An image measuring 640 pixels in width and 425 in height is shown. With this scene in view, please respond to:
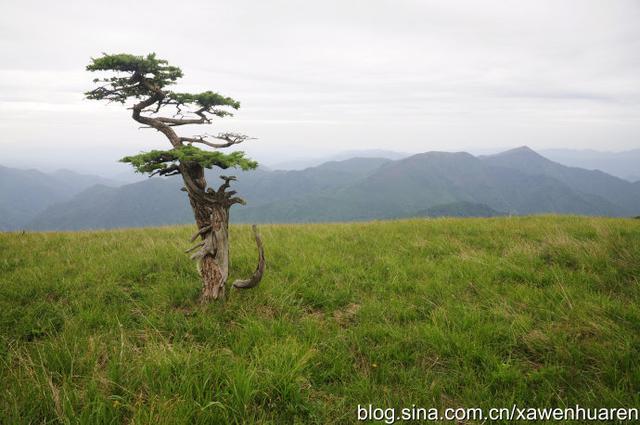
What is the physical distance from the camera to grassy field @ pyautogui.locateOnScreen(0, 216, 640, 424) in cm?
383

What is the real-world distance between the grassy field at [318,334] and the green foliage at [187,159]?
8.88 ft

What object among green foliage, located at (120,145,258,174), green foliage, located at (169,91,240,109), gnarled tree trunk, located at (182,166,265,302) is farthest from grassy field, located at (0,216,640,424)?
green foliage, located at (169,91,240,109)

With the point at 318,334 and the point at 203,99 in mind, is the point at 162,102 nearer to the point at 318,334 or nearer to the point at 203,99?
the point at 203,99

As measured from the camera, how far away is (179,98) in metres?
6.91

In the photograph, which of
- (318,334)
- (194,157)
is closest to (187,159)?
(194,157)

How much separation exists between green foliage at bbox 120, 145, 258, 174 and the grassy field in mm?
2706

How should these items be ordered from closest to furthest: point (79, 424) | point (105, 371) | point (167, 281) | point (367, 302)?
point (79, 424) → point (105, 371) → point (367, 302) → point (167, 281)

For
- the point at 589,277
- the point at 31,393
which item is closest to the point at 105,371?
the point at 31,393

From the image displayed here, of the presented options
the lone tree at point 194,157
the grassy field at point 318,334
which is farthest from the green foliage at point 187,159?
the grassy field at point 318,334

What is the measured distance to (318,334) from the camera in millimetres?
5402

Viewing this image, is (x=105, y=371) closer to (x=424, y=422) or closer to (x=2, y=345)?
(x=2, y=345)

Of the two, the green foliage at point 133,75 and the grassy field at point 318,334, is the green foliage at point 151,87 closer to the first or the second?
the green foliage at point 133,75

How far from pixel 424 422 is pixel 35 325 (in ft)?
21.7

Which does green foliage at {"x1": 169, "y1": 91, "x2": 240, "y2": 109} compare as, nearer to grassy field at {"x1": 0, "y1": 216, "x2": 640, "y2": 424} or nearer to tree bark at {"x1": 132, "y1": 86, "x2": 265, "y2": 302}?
tree bark at {"x1": 132, "y1": 86, "x2": 265, "y2": 302}
